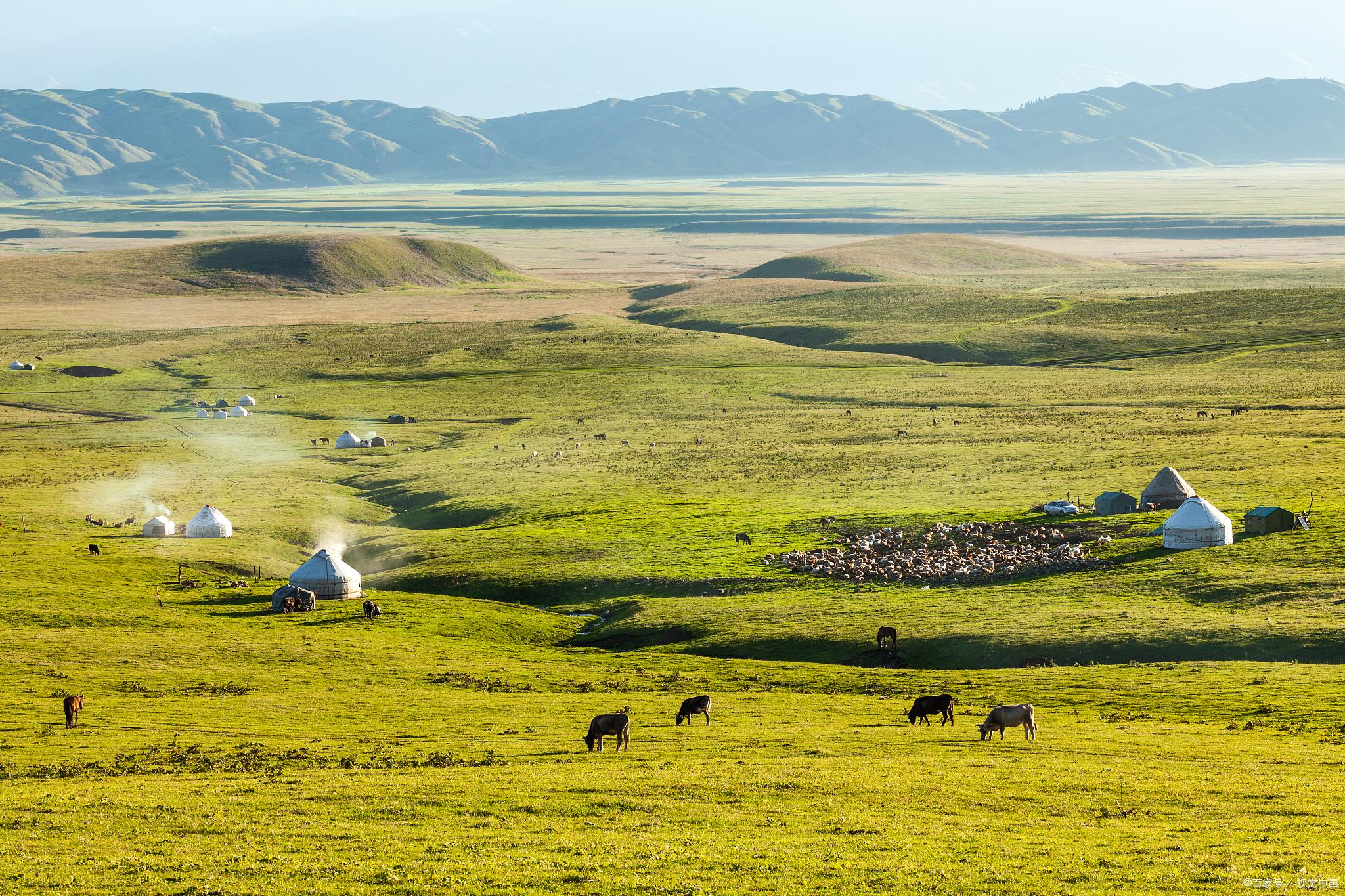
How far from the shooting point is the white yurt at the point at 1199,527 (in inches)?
2835

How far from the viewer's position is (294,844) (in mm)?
28094

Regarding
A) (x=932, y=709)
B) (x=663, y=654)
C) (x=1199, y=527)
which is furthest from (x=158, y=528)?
(x=1199, y=527)

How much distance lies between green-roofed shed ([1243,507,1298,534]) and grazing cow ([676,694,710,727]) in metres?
43.0

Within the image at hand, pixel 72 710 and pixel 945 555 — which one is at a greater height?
pixel 72 710

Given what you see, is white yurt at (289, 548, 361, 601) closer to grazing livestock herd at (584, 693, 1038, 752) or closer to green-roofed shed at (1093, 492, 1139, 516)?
grazing livestock herd at (584, 693, 1038, 752)

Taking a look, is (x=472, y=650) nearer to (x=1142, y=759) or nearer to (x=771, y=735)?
(x=771, y=735)

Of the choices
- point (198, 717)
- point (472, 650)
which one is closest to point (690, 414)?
point (472, 650)

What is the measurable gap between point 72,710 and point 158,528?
46.9 metres

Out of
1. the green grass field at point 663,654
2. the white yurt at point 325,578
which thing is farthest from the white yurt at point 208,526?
the white yurt at point 325,578

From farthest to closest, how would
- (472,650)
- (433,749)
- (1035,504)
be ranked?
(1035,504), (472,650), (433,749)

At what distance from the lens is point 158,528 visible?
89500 millimetres

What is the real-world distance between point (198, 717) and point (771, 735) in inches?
781

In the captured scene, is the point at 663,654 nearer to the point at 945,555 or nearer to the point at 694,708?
the point at 694,708

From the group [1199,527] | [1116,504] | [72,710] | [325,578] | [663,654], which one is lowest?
[663,654]
